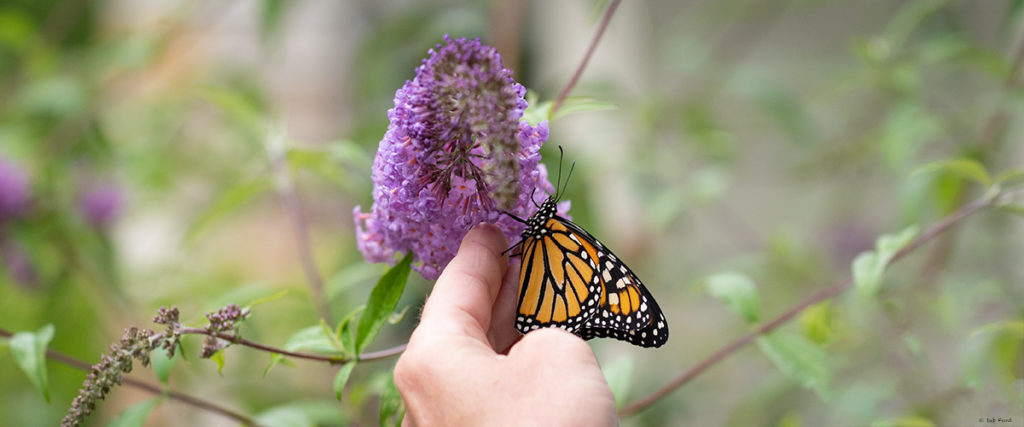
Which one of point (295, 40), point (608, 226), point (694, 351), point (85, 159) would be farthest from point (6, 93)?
point (694, 351)

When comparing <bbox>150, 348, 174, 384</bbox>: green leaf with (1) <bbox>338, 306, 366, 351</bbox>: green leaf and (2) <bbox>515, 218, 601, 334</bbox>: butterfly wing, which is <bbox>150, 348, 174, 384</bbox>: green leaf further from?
(2) <bbox>515, 218, 601, 334</bbox>: butterfly wing

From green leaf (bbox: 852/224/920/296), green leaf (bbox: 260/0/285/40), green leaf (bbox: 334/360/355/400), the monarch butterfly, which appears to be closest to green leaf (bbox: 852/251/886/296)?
green leaf (bbox: 852/224/920/296)

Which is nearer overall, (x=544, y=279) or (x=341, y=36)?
(x=544, y=279)

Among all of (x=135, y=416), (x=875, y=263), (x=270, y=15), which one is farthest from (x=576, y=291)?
(x=270, y=15)

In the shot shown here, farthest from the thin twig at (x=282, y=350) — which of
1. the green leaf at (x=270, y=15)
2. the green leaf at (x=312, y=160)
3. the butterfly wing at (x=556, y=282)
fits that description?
the green leaf at (x=270, y=15)

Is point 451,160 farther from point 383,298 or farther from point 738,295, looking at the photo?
point 738,295

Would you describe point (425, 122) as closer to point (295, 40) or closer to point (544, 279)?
point (544, 279)
